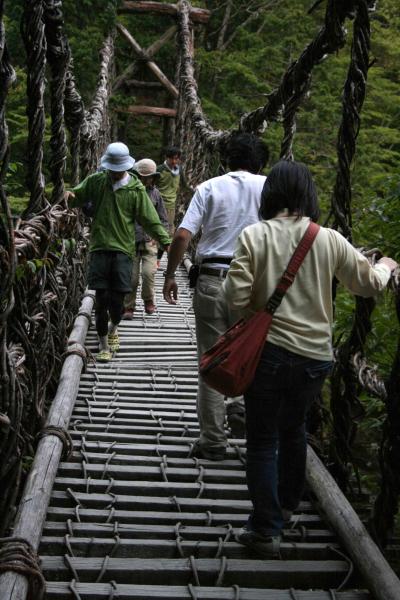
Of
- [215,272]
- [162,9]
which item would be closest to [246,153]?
[215,272]

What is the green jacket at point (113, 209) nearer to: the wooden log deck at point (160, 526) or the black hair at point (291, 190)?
the wooden log deck at point (160, 526)

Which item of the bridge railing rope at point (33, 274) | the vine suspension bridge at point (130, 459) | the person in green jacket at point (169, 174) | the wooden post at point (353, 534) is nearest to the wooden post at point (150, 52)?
the person in green jacket at point (169, 174)

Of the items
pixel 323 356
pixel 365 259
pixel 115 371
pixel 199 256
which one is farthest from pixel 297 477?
pixel 115 371

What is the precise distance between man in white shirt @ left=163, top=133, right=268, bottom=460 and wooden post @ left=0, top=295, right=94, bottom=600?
55cm

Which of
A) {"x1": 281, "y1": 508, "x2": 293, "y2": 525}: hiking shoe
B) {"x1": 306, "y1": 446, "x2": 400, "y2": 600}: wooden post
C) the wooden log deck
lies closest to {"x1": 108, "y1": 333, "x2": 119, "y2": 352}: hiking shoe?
the wooden log deck

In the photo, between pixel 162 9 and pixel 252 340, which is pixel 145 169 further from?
pixel 162 9

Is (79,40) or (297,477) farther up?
(297,477)

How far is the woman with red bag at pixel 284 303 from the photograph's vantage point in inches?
88.6

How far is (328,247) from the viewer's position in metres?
2.27

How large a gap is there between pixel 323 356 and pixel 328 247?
298 mm

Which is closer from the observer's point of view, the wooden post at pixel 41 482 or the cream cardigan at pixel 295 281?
the wooden post at pixel 41 482

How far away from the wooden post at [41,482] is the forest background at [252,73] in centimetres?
504

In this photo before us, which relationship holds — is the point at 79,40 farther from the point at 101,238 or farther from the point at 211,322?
the point at 211,322

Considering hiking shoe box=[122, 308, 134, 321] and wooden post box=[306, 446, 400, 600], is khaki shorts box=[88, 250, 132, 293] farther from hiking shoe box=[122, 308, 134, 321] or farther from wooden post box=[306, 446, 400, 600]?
wooden post box=[306, 446, 400, 600]
